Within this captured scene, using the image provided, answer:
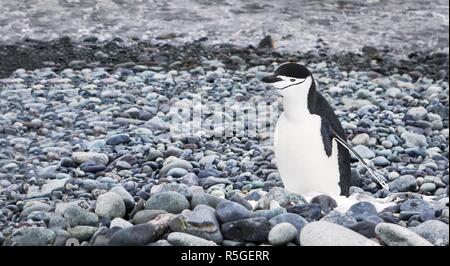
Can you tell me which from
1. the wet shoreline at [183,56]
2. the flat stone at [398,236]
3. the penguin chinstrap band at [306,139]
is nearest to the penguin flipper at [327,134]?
the penguin chinstrap band at [306,139]

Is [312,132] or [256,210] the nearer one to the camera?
[256,210]

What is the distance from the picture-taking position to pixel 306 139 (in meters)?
2.78

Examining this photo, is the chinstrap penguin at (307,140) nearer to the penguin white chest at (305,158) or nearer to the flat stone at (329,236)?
the penguin white chest at (305,158)

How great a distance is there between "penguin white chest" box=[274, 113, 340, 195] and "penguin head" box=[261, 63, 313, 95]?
0.40 feet

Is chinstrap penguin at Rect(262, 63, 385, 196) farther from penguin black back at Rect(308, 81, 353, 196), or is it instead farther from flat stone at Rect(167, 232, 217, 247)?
flat stone at Rect(167, 232, 217, 247)

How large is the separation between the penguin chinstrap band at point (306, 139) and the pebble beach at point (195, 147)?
7 cm

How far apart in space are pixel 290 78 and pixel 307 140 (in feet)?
0.76

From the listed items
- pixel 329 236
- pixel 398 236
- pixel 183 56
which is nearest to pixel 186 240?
pixel 329 236

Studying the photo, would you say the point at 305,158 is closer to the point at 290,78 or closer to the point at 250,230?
the point at 290,78
